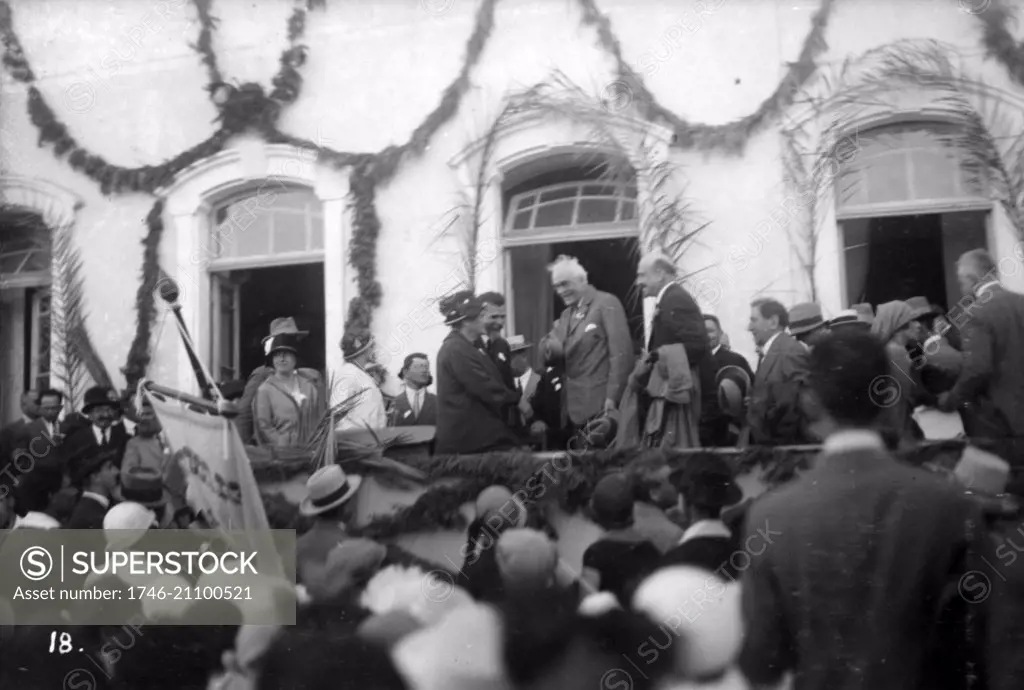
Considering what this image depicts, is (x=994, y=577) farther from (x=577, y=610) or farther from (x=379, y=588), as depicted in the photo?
(x=379, y=588)

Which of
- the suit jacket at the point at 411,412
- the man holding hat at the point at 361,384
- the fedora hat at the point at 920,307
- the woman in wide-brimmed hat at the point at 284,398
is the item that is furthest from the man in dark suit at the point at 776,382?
the woman in wide-brimmed hat at the point at 284,398

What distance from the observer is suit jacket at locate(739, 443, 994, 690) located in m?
2.36

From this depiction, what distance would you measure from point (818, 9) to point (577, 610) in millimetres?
2283

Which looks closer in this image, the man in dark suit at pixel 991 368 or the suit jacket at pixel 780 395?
the man in dark suit at pixel 991 368

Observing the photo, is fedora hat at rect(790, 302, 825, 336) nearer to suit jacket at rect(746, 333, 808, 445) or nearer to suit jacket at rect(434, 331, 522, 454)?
suit jacket at rect(746, 333, 808, 445)

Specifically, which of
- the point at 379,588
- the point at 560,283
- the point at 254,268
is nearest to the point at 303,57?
the point at 254,268

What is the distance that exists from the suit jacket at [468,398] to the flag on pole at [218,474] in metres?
0.70

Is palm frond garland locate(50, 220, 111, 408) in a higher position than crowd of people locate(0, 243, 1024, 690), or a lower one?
higher

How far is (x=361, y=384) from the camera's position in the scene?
4.32 metres

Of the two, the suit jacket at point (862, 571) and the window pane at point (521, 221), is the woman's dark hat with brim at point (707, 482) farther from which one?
the suit jacket at point (862, 571)

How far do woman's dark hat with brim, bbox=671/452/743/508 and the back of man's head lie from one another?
1.25m

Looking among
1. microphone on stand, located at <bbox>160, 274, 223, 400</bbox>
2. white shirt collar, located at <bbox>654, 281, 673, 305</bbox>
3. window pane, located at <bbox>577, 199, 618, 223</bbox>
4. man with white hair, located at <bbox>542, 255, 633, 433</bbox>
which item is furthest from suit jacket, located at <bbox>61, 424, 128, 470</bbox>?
white shirt collar, located at <bbox>654, 281, 673, 305</bbox>

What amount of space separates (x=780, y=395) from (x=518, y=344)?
1.11m

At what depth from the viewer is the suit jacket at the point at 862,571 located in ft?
7.75
